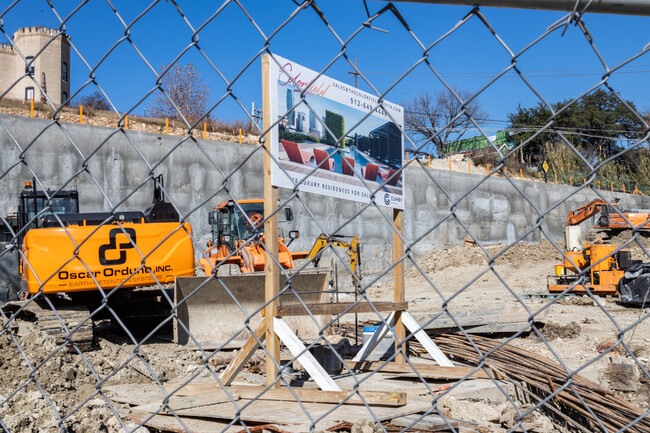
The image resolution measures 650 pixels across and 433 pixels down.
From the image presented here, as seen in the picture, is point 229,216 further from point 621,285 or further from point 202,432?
point 202,432

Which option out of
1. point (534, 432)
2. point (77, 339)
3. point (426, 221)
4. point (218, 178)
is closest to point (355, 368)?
point (534, 432)

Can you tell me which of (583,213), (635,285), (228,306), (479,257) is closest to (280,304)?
(228,306)

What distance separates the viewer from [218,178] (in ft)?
59.6

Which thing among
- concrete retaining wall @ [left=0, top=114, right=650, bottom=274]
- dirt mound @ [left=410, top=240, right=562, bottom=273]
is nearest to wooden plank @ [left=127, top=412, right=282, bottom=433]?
concrete retaining wall @ [left=0, top=114, right=650, bottom=274]

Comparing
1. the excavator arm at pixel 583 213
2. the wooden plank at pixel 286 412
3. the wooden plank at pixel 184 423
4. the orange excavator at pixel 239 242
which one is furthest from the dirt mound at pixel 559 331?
the excavator arm at pixel 583 213

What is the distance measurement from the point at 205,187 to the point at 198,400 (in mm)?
15410

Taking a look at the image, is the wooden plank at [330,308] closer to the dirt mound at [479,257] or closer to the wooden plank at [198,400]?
the wooden plank at [198,400]

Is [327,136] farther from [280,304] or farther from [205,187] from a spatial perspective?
[205,187]

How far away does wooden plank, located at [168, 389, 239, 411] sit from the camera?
262 centimetres

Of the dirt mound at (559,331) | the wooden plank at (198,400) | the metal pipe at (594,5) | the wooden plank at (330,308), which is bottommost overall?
the dirt mound at (559,331)

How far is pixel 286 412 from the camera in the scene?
272 centimetres

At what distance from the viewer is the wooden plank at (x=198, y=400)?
2619 mm

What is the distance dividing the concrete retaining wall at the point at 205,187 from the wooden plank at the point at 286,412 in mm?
9274

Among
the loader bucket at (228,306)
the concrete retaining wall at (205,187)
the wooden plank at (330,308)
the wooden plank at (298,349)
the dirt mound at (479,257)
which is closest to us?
the wooden plank at (298,349)
